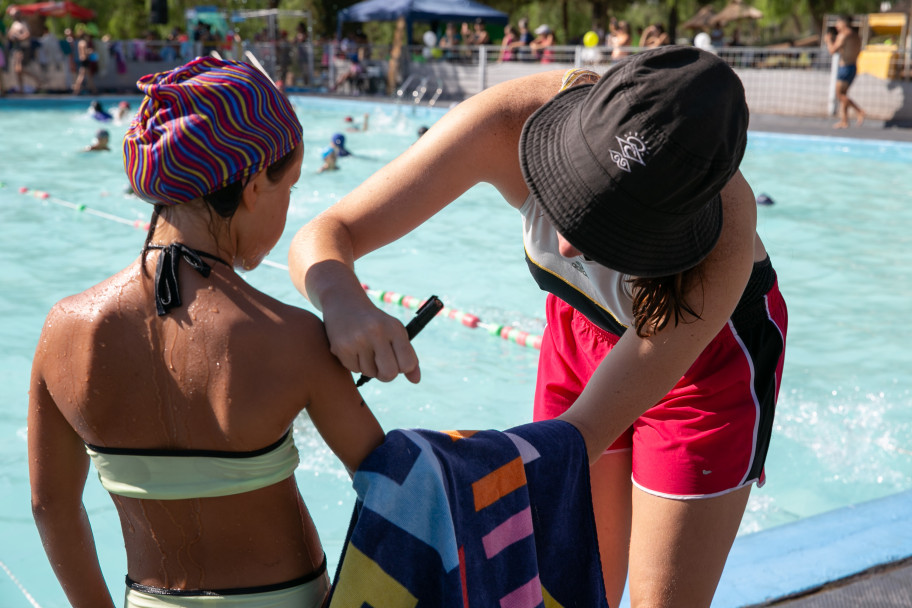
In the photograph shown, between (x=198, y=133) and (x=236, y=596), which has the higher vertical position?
(x=198, y=133)

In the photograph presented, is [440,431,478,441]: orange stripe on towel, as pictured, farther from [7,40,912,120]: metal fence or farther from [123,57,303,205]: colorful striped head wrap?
[7,40,912,120]: metal fence

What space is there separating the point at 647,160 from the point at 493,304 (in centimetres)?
577

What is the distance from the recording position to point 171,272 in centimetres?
145

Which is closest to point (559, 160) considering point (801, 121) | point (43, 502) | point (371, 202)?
point (371, 202)

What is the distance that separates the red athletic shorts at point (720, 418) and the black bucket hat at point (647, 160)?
1.69ft

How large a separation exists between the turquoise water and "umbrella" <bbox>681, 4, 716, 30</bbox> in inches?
961

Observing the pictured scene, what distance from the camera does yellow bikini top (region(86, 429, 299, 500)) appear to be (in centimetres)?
147

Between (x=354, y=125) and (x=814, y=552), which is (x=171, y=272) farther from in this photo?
(x=354, y=125)

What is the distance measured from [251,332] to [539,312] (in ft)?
18.8

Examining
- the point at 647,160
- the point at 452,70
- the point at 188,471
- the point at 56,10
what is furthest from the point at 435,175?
the point at 56,10

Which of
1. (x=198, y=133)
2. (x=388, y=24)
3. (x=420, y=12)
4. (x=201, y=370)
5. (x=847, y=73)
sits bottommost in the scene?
(x=201, y=370)

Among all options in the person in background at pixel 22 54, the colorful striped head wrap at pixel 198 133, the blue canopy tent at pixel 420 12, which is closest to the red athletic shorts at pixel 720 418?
the colorful striped head wrap at pixel 198 133

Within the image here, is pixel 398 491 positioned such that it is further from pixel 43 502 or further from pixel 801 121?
pixel 801 121

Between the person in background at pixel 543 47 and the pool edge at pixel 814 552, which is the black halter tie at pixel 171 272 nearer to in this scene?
the pool edge at pixel 814 552
